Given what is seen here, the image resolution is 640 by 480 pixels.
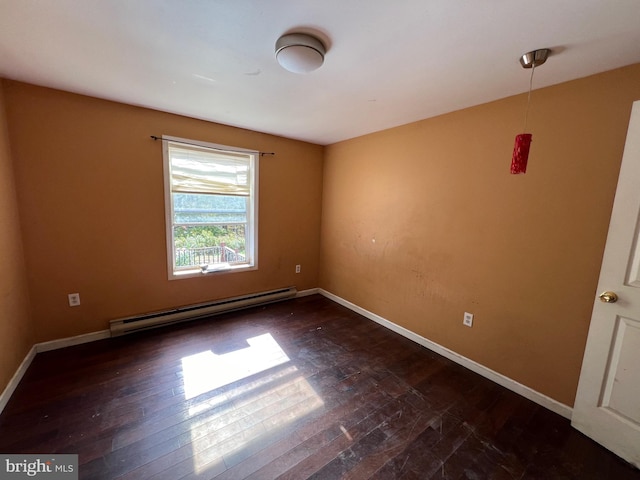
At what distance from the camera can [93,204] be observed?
236 cm

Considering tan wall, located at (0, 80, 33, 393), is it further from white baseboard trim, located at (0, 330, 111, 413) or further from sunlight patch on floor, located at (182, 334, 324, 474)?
sunlight patch on floor, located at (182, 334, 324, 474)

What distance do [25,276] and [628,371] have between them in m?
4.34

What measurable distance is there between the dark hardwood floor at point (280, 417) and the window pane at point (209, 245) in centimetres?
95

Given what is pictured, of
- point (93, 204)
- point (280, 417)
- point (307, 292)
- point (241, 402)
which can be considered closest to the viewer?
point (280, 417)

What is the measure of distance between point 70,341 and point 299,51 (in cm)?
313

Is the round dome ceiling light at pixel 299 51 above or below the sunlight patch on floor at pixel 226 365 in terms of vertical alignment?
above

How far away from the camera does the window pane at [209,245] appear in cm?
292

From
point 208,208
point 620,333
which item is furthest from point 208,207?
point 620,333

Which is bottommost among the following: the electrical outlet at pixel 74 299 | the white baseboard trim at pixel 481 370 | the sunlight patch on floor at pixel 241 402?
the sunlight patch on floor at pixel 241 402

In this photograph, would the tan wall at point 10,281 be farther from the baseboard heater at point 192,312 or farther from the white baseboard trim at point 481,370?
the white baseboard trim at point 481,370

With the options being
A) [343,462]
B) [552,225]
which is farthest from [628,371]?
[343,462]
